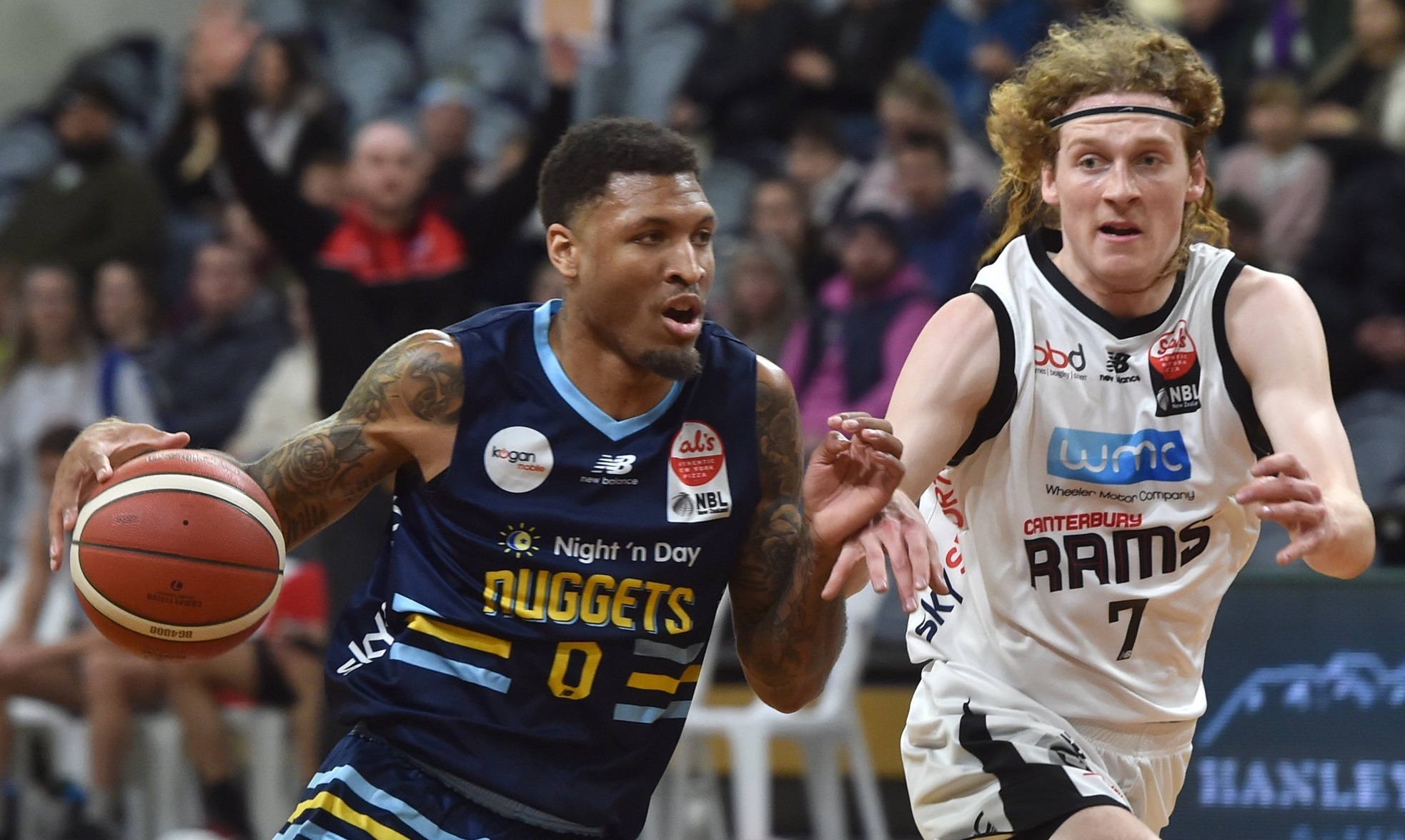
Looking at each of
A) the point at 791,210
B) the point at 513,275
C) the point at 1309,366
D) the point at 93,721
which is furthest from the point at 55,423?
the point at 1309,366

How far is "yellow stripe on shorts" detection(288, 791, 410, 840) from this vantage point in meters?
3.53

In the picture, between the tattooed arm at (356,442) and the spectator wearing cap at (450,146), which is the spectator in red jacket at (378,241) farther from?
the spectator wearing cap at (450,146)

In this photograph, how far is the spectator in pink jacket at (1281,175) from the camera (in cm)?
815

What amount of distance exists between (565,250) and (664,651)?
871 mm

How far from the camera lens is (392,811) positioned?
3545mm

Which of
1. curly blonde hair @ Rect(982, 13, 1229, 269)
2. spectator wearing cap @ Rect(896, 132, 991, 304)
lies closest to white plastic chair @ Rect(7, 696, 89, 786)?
spectator wearing cap @ Rect(896, 132, 991, 304)

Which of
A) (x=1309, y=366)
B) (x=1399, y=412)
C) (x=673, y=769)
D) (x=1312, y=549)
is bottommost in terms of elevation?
(x=673, y=769)

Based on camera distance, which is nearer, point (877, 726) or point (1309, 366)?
point (1309, 366)

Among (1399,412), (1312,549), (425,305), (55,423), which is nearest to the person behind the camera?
(1312,549)

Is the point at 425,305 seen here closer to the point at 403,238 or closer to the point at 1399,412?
the point at 403,238

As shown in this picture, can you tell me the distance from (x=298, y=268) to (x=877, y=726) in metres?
3.41

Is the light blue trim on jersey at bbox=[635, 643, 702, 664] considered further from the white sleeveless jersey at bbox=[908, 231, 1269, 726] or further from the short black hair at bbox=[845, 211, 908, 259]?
the short black hair at bbox=[845, 211, 908, 259]

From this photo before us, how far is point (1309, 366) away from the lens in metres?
3.59

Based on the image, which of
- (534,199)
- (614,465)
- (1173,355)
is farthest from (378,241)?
(1173,355)
